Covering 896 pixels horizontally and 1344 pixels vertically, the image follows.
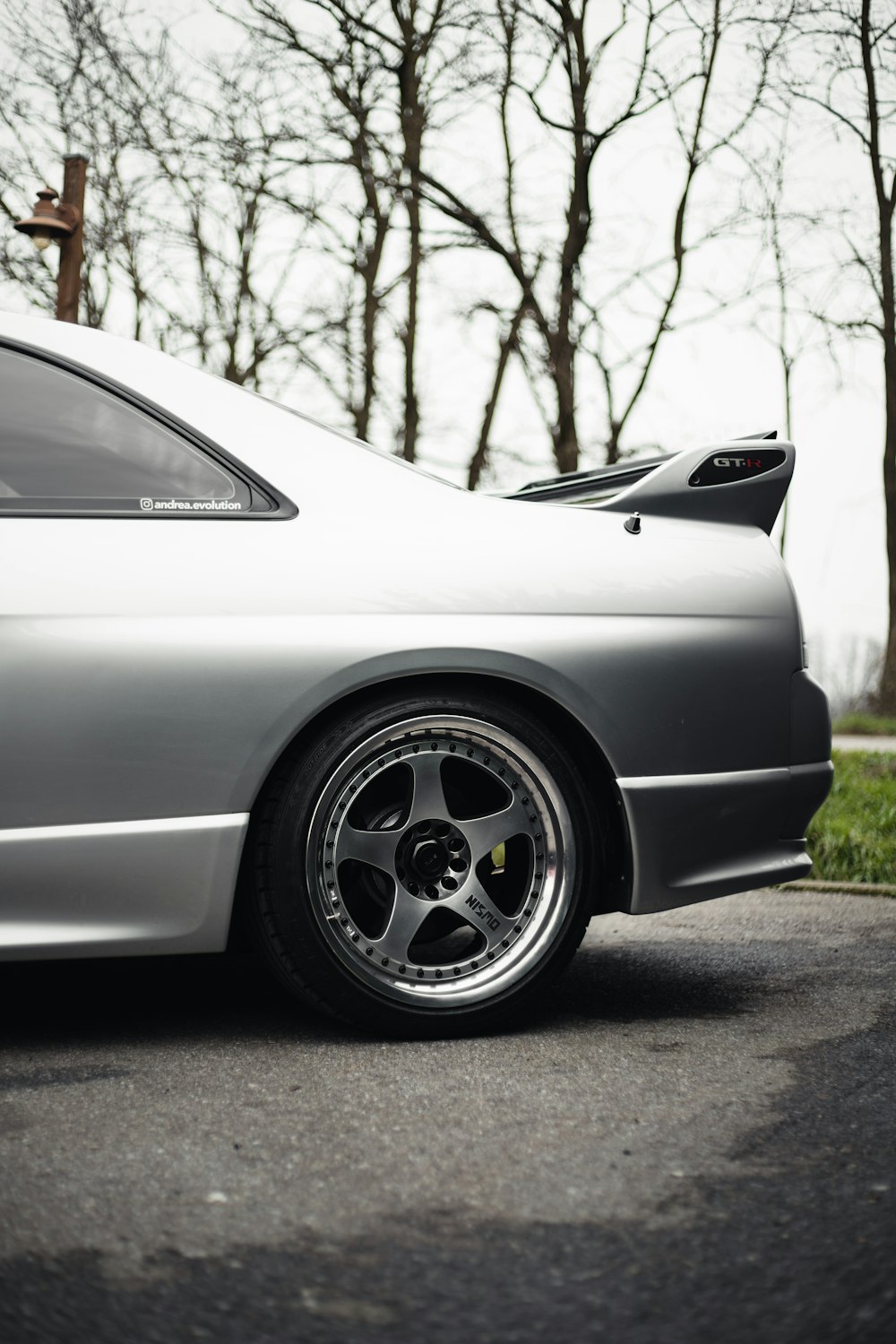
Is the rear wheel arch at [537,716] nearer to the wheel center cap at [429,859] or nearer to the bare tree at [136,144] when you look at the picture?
the wheel center cap at [429,859]

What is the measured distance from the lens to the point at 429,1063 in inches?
107

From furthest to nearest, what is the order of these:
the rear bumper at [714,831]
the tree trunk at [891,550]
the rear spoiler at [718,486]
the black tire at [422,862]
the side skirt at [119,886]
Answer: the tree trunk at [891,550] < the rear spoiler at [718,486] < the rear bumper at [714,831] < the black tire at [422,862] < the side skirt at [119,886]

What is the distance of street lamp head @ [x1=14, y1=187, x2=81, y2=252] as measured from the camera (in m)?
9.58

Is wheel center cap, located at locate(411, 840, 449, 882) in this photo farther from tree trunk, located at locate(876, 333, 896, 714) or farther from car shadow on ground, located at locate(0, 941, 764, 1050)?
tree trunk, located at locate(876, 333, 896, 714)

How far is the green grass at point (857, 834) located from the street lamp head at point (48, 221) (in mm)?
6674

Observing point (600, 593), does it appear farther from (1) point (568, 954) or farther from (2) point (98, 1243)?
(2) point (98, 1243)

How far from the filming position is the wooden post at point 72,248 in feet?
31.6

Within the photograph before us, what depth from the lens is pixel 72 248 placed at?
982 centimetres

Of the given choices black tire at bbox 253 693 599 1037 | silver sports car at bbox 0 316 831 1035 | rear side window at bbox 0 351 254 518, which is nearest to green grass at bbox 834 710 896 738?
silver sports car at bbox 0 316 831 1035

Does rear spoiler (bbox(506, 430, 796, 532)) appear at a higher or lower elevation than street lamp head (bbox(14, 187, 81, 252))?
lower

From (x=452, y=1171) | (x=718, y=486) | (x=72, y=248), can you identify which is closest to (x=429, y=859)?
(x=452, y=1171)

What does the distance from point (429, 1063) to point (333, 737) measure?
70 centimetres

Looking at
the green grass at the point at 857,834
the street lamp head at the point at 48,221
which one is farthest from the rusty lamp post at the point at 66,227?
the green grass at the point at 857,834

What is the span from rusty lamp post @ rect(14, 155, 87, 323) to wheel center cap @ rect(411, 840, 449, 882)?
7.74m
